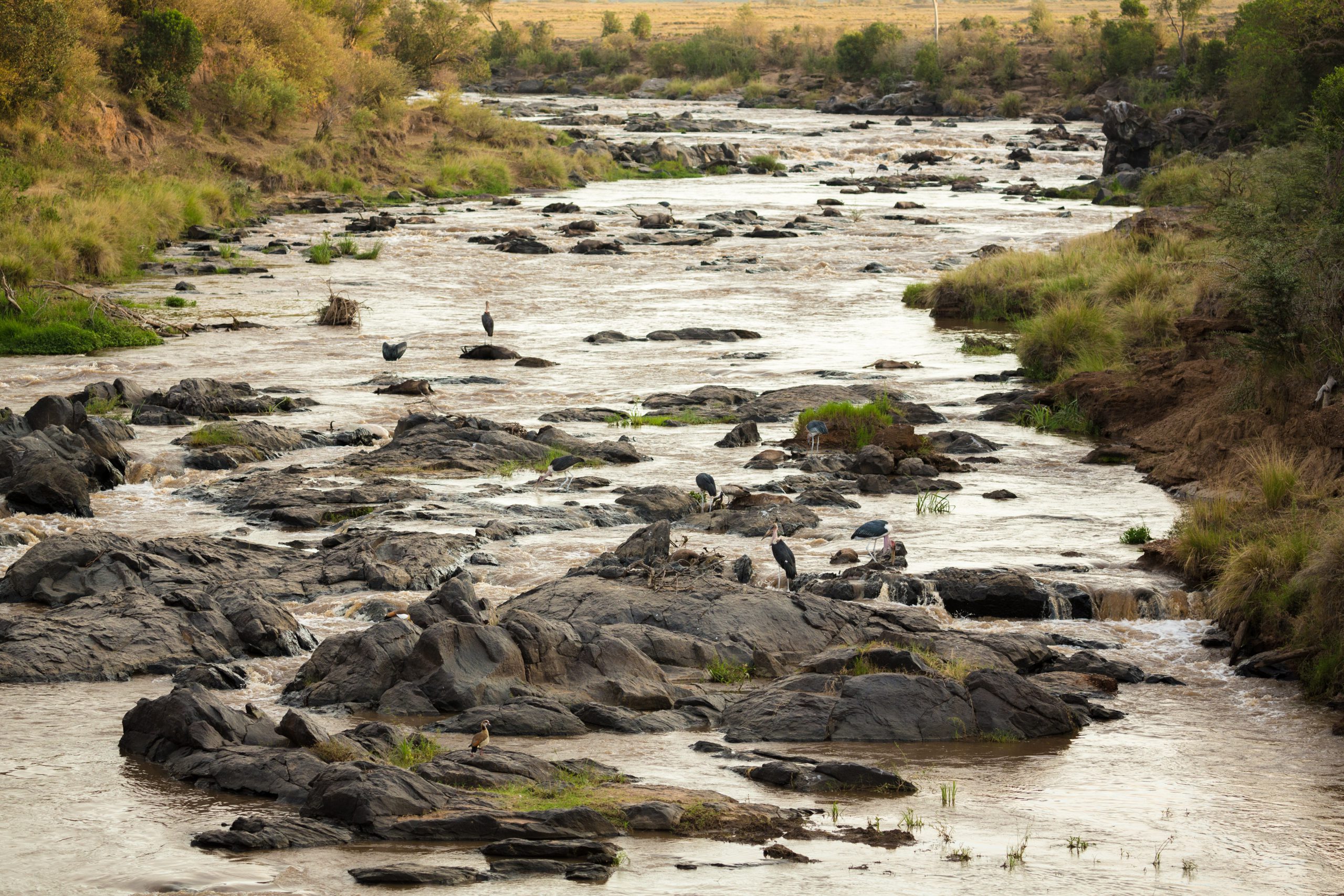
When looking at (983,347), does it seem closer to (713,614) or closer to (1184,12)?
(713,614)

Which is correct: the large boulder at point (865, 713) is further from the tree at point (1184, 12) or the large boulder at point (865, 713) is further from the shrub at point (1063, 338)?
the tree at point (1184, 12)

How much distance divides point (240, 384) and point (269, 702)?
1149 cm

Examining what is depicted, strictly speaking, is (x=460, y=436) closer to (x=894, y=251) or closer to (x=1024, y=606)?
(x=1024, y=606)

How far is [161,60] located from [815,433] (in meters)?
30.8

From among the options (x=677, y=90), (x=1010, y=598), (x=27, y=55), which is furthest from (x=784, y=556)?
(x=677, y=90)

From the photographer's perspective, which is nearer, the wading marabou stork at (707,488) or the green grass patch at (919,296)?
the wading marabou stork at (707,488)

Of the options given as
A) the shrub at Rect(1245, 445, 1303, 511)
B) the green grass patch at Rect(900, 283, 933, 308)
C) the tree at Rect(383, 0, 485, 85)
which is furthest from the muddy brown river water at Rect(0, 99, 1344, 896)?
the tree at Rect(383, 0, 485, 85)

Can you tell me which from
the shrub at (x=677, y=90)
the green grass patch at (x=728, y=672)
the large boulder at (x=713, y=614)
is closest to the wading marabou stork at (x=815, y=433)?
the large boulder at (x=713, y=614)

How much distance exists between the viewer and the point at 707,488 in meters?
14.9

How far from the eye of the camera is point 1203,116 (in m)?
54.4

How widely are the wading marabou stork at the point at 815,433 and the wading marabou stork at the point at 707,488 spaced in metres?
2.70

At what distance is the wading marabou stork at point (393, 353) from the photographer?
2355 centimetres

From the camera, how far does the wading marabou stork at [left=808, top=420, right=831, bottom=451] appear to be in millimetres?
18047

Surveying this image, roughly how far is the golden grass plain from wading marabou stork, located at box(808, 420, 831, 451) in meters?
95.1
